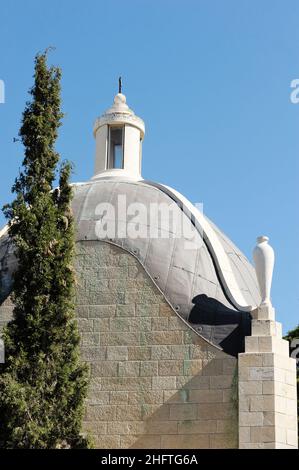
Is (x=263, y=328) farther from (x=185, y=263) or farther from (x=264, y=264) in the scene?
(x=185, y=263)

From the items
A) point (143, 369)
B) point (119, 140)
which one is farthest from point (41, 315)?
point (119, 140)

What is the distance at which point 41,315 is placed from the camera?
12492 millimetres

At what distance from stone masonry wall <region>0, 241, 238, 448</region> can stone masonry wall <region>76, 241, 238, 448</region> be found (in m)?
0.02

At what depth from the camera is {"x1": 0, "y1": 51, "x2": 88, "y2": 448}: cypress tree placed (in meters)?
12.0

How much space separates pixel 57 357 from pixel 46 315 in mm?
600

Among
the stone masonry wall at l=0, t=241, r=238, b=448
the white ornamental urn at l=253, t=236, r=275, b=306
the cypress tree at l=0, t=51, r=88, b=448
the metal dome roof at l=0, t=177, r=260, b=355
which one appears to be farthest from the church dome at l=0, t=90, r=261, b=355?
the cypress tree at l=0, t=51, r=88, b=448

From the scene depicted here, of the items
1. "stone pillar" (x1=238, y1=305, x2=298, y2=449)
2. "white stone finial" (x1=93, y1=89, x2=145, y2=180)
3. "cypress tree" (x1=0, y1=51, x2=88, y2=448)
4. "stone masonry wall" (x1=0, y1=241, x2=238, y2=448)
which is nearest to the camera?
"cypress tree" (x1=0, y1=51, x2=88, y2=448)

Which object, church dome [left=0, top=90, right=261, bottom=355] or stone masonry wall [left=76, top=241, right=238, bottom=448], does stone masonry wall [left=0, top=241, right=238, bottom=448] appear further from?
church dome [left=0, top=90, right=261, bottom=355]

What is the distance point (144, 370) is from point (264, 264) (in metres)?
2.55

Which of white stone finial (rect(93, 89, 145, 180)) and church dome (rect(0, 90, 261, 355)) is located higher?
white stone finial (rect(93, 89, 145, 180))

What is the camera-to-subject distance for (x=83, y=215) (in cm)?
1581

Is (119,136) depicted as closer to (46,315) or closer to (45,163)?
(45,163)

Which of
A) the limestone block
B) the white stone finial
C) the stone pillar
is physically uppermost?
the white stone finial
